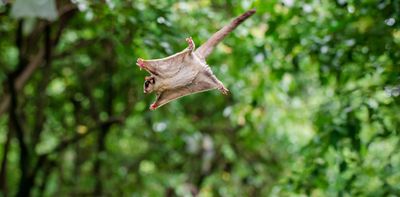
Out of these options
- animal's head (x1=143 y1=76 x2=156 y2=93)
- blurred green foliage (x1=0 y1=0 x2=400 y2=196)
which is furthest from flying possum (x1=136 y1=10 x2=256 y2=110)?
blurred green foliage (x1=0 y1=0 x2=400 y2=196)

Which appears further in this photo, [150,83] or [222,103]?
[222,103]

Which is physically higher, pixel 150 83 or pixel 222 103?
pixel 150 83

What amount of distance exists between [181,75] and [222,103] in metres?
2.64

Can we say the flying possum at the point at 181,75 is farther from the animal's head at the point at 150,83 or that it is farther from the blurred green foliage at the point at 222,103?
the blurred green foliage at the point at 222,103

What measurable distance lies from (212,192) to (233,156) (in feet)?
1.77

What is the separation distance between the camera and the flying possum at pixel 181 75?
1.16 meters

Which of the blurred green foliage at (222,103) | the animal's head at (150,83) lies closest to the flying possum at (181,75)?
the animal's head at (150,83)

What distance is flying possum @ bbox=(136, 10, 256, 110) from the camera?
3.81ft

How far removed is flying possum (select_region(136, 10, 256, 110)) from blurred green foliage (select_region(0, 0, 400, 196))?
2.57 feet

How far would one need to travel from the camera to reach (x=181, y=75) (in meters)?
1.18

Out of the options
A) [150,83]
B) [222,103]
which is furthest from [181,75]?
[222,103]

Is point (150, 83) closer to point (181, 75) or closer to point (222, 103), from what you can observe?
point (181, 75)

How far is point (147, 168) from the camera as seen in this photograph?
16.0ft

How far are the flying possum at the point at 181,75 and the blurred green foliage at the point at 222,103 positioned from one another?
0.78 m
